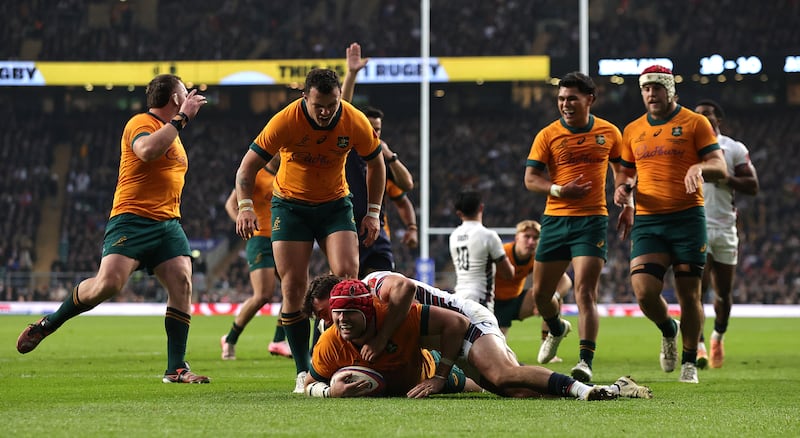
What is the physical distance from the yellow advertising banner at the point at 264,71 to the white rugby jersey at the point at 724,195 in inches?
851

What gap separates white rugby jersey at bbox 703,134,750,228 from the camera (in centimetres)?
1055

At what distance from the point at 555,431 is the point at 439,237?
97.7ft

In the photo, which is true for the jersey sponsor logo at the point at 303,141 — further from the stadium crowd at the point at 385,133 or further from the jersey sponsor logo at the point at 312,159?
the stadium crowd at the point at 385,133

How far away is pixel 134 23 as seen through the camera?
125 feet

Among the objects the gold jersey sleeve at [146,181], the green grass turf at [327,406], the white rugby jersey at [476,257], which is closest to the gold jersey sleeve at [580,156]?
the green grass turf at [327,406]

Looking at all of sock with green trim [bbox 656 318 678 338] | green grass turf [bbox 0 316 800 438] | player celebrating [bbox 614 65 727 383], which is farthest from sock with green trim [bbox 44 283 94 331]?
sock with green trim [bbox 656 318 678 338]

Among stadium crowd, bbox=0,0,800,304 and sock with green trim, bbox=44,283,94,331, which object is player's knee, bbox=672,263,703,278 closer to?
sock with green trim, bbox=44,283,94,331

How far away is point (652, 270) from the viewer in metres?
8.66

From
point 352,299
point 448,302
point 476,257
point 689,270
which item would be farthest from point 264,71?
point 352,299

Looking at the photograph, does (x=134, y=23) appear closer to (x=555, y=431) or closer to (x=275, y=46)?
(x=275, y=46)

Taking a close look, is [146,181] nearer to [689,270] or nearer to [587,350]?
[587,350]

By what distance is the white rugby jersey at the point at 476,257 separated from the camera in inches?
437

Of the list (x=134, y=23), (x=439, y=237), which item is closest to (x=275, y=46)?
(x=134, y=23)

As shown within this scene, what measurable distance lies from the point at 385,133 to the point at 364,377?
3229cm
